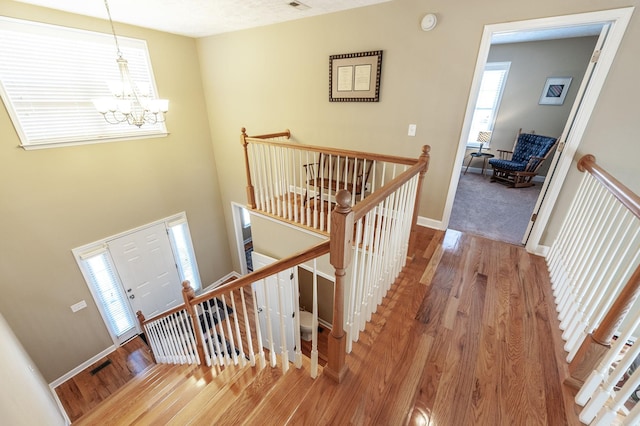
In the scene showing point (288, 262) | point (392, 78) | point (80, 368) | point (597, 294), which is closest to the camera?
point (288, 262)

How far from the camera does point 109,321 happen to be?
4078 mm

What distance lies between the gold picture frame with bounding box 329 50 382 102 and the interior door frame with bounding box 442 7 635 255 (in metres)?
1.03

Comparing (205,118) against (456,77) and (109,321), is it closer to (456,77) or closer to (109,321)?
(109,321)

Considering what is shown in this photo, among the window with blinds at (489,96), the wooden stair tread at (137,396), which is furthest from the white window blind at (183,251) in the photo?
the window with blinds at (489,96)

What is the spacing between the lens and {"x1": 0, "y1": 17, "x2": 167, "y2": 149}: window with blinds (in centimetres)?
290

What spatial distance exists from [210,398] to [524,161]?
6.36 meters

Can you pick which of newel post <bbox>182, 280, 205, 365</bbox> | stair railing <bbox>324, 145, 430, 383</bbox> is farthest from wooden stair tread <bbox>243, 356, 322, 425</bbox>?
newel post <bbox>182, 280, 205, 365</bbox>

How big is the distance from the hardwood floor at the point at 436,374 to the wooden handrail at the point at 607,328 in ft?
0.38

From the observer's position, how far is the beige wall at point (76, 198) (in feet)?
10.2

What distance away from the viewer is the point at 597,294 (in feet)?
4.50

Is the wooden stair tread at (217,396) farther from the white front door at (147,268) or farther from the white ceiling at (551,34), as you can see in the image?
the white ceiling at (551,34)

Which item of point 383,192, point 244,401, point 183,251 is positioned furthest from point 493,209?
point 183,251

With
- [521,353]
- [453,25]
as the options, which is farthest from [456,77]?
[521,353]

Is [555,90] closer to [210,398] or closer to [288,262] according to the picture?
[288,262]
